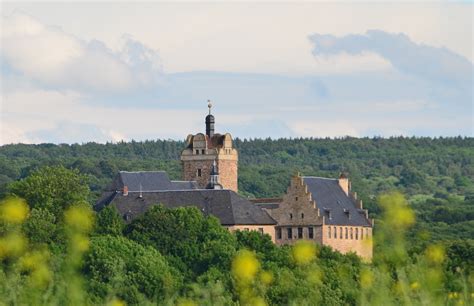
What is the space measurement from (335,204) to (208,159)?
11.8 meters

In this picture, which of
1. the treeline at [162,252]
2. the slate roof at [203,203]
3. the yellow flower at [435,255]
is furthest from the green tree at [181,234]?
the yellow flower at [435,255]

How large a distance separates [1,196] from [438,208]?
55.0 metres

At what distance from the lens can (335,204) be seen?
88.1 meters

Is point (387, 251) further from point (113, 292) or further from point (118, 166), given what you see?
point (118, 166)

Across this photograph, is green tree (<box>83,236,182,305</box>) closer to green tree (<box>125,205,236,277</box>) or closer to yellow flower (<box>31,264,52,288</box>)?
green tree (<box>125,205,236,277</box>)

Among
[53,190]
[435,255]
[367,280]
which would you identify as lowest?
[367,280]

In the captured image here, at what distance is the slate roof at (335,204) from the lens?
86.9 m

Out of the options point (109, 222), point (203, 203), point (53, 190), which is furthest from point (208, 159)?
point (109, 222)

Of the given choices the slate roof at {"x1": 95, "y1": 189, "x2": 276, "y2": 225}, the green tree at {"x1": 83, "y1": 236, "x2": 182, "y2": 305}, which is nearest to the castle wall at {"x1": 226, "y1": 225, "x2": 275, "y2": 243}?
the slate roof at {"x1": 95, "y1": 189, "x2": 276, "y2": 225}

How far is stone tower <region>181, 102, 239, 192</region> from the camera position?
96.7m

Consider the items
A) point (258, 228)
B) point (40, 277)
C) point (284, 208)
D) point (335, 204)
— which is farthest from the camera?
point (335, 204)

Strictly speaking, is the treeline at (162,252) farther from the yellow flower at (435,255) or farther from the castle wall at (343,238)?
the castle wall at (343,238)

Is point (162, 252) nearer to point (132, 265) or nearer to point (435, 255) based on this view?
point (132, 265)

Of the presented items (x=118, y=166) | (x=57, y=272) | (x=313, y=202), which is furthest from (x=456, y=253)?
(x=118, y=166)
